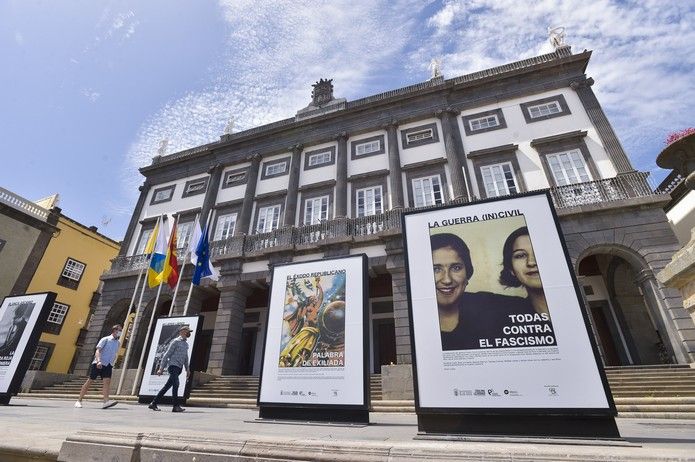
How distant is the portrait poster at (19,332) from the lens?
298 inches

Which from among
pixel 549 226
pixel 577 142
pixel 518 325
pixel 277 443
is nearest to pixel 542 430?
pixel 518 325

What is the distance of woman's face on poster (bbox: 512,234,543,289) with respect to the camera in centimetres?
350

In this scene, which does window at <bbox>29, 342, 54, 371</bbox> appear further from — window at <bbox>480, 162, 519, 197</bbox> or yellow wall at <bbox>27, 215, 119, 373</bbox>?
window at <bbox>480, 162, 519, 197</bbox>

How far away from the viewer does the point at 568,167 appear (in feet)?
44.7

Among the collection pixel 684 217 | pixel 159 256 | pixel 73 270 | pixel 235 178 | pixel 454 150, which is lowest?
pixel 159 256

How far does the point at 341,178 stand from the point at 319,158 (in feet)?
8.11

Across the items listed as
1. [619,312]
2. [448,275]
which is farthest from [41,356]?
[619,312]

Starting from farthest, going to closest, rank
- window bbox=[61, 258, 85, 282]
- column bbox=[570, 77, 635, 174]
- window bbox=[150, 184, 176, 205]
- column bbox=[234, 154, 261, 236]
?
window bbox=[61, 258, 85, 282] < window bbox=[150, 184, 176, 205] < column bbox=[234, 154, 261, 236] < column bbox=[570, 77, 635, 174]

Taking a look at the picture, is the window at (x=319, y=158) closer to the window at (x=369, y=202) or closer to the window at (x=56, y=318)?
the window at (x=369, y=202)

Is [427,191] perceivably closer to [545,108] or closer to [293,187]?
[545,108]

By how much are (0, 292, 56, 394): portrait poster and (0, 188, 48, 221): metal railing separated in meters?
16.2

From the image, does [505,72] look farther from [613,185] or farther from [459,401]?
[459,401]

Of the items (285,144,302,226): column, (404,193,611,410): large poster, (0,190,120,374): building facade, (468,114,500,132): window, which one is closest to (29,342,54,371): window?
(0,190,120,374): building facade

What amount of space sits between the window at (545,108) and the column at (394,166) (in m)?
5.95
